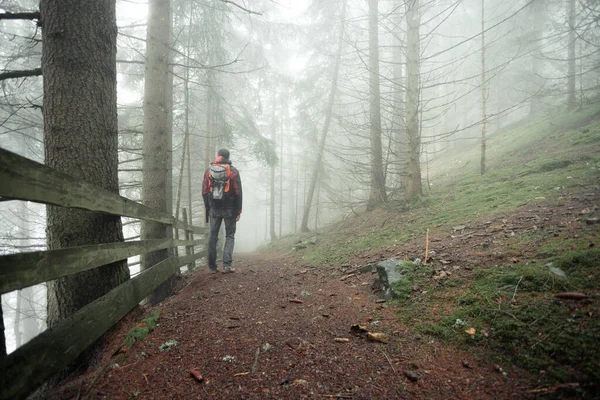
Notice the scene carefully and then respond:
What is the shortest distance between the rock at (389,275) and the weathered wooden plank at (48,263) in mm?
3172

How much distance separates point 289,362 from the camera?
224 cm

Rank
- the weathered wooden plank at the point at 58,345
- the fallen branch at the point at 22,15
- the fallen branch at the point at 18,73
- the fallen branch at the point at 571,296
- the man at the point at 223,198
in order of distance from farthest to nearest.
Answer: the man at the point at 223,198
the fallen branch at the point at 18,73
the fallen branch at the point at 22,15
the fallen branch at the point at 571,296
the weathered wooden plank at the point at 58,345

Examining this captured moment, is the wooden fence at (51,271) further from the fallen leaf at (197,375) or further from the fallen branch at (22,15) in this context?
the fallen branch at (22,15)

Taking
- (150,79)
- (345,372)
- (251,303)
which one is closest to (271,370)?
(345,372)

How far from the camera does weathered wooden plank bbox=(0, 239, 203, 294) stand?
1431 millimetres

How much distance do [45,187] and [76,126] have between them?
1426 millimetres

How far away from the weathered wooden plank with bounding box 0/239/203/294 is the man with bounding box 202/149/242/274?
3.42 metres

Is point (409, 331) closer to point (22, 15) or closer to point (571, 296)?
point (571, 296)

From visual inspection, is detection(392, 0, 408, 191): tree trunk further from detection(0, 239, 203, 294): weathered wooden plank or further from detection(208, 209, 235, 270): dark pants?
detection(0, 239, 203, 294): weathered wooden plank

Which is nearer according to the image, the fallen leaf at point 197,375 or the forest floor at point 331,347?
the forest floor at point 331,347

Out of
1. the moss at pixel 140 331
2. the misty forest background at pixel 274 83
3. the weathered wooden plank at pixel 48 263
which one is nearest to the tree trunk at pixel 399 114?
the misty forest background at pixel 274 83

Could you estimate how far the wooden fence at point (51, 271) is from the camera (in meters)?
1.45

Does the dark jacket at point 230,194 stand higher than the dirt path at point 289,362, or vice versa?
the dark jacket at point 230,194

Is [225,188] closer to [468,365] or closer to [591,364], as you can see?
[468,365]
